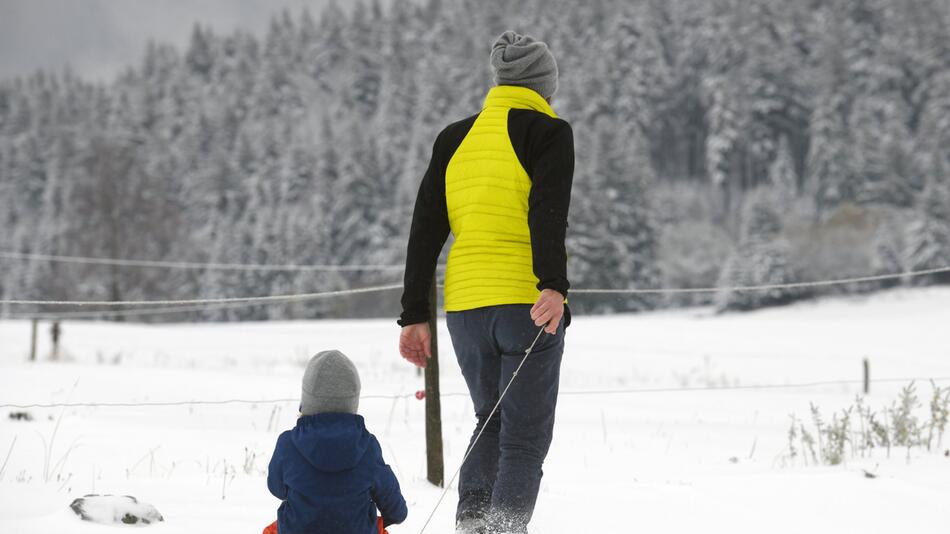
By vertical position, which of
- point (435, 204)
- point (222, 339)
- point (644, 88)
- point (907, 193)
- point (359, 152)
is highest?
point (644, 88)

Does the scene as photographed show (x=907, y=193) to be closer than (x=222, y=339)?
No

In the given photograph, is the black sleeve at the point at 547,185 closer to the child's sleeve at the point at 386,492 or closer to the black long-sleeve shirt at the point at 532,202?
the black long-sleeve shirt at the point at 532,202

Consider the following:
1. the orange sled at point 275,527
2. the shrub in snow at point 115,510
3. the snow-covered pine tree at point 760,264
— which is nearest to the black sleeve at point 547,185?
the orange sled at point 275,527

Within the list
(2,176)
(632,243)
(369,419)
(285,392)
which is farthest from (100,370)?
(2,176)

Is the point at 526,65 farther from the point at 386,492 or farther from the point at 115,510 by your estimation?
the point at 115,510

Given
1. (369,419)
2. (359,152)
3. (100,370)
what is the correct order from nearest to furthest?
(369,419), (100,370), (359,152)

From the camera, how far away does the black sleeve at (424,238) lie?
291 cm

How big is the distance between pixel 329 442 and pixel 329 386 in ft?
0.57

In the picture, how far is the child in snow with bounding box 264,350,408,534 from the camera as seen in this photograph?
7.44 feet

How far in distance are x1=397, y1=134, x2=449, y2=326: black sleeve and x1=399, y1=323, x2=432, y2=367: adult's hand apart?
0.04m

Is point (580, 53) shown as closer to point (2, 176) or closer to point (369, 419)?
point (2, 176)

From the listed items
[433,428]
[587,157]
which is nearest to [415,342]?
[433,428]

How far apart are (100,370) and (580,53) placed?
6946 centimetres

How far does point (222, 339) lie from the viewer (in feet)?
75.2
